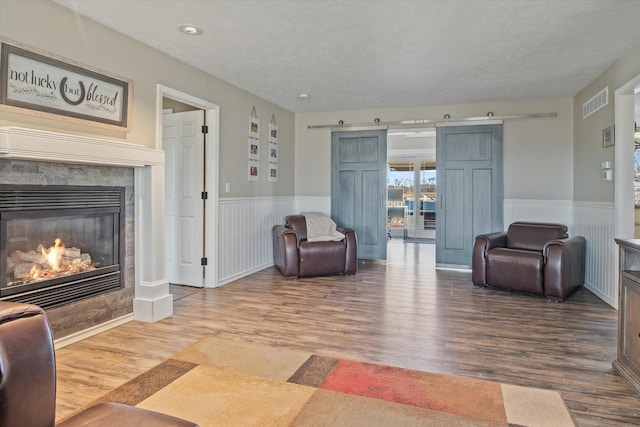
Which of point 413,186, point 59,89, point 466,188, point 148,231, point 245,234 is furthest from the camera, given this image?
point 413,186

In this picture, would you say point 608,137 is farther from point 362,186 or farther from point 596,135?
point 362,186

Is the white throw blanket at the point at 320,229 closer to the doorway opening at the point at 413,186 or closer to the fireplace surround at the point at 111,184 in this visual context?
the fireplace surround at the point at 111,184

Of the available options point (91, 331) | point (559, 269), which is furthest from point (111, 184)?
point (559, 269)

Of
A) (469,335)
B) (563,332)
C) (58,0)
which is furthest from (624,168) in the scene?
(58,0)

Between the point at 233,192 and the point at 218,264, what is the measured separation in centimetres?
93

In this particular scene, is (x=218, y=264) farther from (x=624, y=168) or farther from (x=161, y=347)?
(x=624, y=168)

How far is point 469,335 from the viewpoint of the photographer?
10.2ft

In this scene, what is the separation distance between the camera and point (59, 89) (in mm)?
2762

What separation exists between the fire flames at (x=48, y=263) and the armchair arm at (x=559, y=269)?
4.34 m

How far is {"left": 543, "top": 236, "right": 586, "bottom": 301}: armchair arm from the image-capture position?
4062mm

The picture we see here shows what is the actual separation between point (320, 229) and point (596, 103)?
3619 millimetres

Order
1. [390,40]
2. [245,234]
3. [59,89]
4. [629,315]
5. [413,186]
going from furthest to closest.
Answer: [413,186], [245,234], [390,40], [59,89], [629,315]

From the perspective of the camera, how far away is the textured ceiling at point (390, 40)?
9.25ft

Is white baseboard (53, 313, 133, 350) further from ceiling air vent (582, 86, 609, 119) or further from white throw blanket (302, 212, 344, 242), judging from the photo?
ceiling air vent (582, 86, 609, 119)
